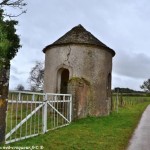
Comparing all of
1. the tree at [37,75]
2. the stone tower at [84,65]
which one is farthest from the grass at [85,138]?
the tree at [37,75]

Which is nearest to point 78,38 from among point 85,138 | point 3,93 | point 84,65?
point 84,65

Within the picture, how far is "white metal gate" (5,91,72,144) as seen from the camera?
10891 millimetres

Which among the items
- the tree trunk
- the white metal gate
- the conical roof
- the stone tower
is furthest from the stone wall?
the tree trunk

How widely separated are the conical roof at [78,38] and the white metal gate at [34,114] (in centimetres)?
398

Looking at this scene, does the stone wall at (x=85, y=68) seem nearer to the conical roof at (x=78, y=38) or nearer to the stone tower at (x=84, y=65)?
the stone tower at (x=84, y=65)

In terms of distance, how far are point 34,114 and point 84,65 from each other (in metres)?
5.13

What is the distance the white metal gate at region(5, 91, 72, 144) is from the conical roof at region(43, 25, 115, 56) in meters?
3.98

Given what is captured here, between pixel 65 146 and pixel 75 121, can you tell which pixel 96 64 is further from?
pixel 65 146

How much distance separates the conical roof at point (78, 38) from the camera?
2002cm

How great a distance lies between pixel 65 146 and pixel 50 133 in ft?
8.43

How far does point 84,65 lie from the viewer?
779 inches

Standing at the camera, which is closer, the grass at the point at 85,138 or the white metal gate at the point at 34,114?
the grass at the point at 85,138

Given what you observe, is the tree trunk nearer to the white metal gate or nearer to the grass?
the white metal gate

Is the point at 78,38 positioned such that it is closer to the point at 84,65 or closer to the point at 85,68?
the point at 84,65
